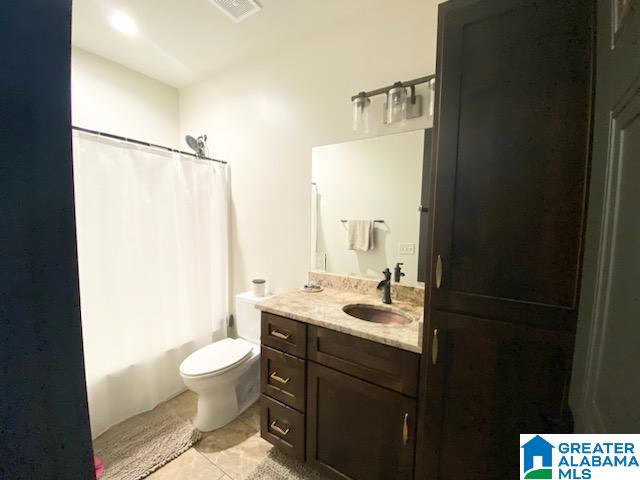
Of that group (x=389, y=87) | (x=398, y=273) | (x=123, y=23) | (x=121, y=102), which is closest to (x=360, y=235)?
(x=398, y=273)

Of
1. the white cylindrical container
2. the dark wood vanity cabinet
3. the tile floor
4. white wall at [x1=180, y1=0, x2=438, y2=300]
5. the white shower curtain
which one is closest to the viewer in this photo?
the dark wood vanity cabinet

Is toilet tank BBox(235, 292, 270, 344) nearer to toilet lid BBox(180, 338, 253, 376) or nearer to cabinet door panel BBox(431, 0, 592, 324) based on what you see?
toilet lid BBox(180, 338, 253, 376)

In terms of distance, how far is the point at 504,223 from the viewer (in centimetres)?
82

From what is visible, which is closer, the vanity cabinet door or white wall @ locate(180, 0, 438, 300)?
the vanity cabinet door

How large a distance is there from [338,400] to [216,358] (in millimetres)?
907

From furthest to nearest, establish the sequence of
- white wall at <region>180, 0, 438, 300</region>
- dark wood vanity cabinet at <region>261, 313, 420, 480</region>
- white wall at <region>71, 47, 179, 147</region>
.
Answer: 1. white wall at <region>71, 47, 179, 147</region>
2. white wall at <region>180, 0, 438, 300</region>
3. dark wood vanity cabinet at <region>261, 313, 420, 480</region>

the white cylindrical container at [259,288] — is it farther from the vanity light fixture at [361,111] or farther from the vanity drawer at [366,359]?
the vanity light fixture at [361,111]

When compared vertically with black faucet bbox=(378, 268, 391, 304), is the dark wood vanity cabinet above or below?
below

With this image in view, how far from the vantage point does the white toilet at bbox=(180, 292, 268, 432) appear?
157 centimetres

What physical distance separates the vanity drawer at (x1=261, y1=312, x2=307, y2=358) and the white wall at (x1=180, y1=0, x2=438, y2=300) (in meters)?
0.61

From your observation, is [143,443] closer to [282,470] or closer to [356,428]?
[282,470]

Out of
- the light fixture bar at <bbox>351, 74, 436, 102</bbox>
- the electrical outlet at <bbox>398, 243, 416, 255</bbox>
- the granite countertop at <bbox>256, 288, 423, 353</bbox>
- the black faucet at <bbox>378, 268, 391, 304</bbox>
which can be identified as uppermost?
the light fixture bar at <bbox>351, 74, 436, 102</bbox>

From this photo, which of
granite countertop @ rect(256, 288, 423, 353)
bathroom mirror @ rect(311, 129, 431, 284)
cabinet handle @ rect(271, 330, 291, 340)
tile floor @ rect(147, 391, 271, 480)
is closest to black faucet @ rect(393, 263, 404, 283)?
bathroom mirror @ rect(311, 129, 431, 284)

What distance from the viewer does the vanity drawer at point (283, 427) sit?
4.39ft
